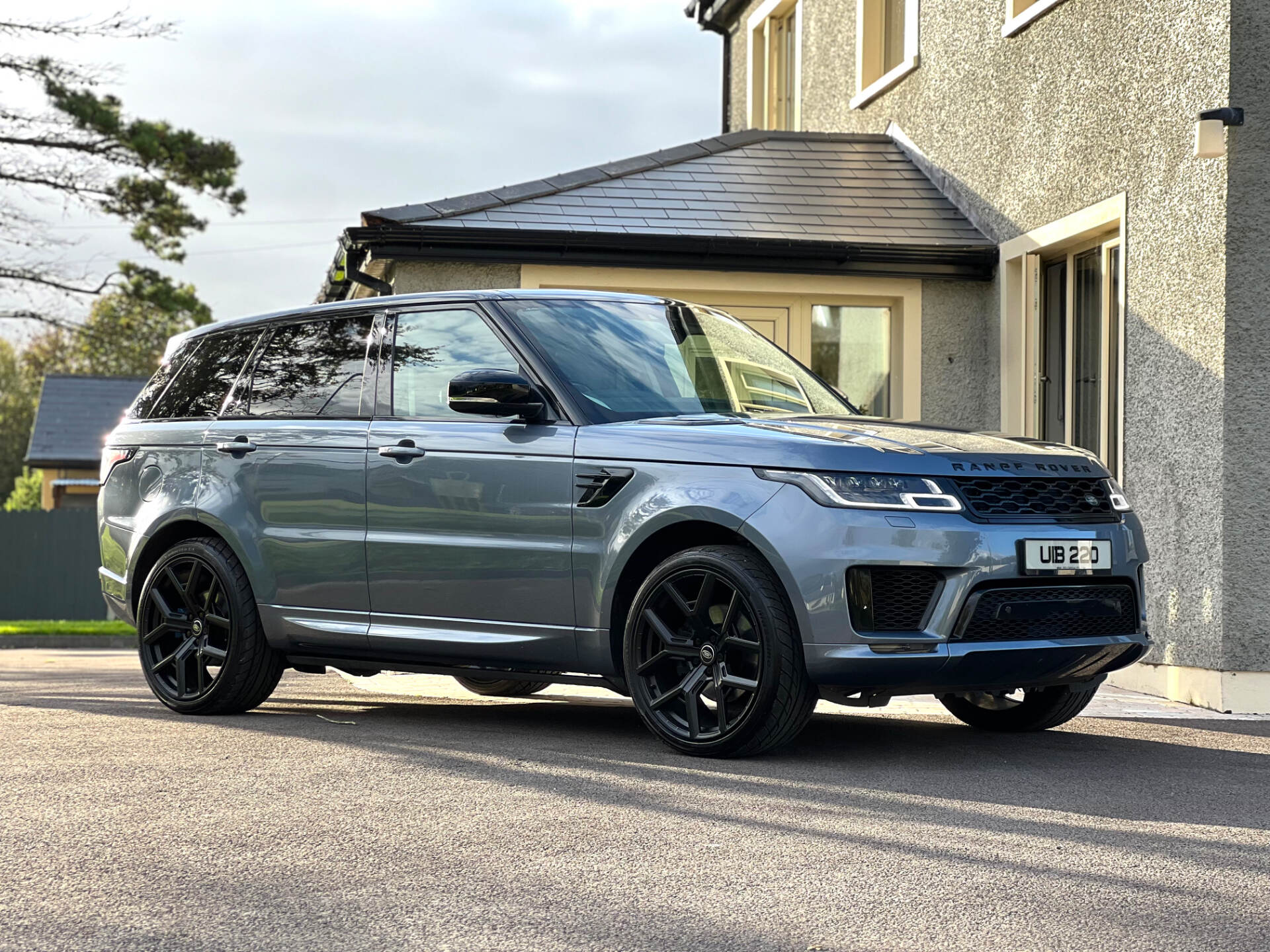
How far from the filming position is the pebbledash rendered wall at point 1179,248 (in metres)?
8.83

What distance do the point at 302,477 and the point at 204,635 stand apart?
3.28 ft

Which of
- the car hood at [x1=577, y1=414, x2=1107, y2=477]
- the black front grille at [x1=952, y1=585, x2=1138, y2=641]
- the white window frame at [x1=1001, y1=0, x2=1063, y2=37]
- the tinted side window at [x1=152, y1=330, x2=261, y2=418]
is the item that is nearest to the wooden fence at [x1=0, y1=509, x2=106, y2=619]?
the white window frame at [x1=1001, y1=0, x2=1063, y2=37]

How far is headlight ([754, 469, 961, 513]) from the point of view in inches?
229

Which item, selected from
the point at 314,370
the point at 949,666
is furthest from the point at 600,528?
the point at 314,370

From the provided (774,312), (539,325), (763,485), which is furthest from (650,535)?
(774,312)

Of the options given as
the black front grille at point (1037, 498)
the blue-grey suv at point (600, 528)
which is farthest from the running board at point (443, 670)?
the black front grille at point (1037, 498)

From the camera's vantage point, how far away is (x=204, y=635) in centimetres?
771

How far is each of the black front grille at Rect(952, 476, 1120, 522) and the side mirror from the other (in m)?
1.74

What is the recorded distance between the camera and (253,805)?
5.28 m

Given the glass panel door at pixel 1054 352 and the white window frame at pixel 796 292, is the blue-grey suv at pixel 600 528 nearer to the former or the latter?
the white window frame at pixel 796 292

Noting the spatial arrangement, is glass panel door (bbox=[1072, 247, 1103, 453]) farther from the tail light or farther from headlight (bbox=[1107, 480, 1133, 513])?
the tail light

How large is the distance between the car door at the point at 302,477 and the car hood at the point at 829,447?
129 cm

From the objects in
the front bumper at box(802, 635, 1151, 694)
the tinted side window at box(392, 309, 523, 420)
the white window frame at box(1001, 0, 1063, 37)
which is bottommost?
the front bumper at box(802, 635, 1151, 694)

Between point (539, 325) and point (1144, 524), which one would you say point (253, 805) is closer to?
point (539, 325)
